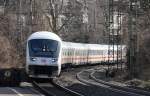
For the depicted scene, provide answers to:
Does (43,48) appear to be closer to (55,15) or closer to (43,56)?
(43,56)

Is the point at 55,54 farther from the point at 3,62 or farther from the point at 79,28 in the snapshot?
the point at 79,28

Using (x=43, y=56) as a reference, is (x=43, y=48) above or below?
above

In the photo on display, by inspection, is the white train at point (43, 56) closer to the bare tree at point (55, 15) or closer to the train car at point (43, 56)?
the train car at point (43, 56)

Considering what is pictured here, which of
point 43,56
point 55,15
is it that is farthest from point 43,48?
point 55,15

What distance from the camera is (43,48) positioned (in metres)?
32.5

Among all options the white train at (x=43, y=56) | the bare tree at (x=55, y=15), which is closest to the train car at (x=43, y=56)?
the white train at (x=43, y=56)

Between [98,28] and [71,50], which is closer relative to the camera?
[71,50]

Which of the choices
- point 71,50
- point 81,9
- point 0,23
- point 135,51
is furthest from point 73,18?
point 135,51

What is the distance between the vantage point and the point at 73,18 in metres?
80.2

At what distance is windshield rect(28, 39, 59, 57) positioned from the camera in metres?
32.2

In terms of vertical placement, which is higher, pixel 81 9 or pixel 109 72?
pixel 81 9

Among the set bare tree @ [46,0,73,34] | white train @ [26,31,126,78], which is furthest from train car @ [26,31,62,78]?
bare tree @ [46,0,73,34]

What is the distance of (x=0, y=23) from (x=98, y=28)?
3938 cm

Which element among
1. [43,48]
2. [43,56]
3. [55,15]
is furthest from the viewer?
[55,15]
